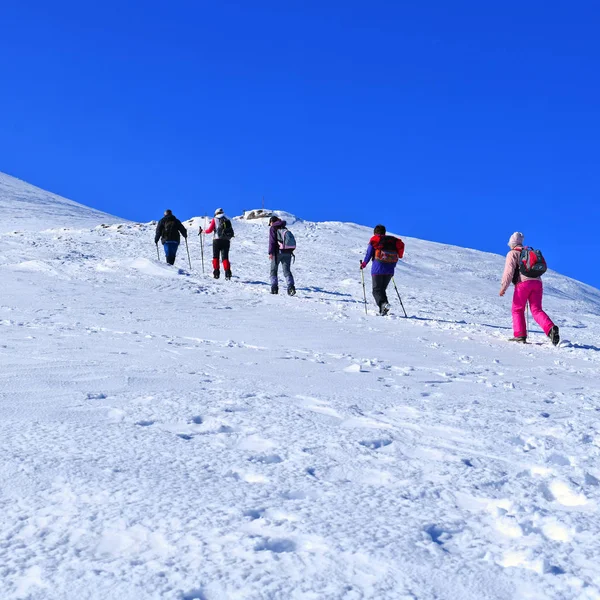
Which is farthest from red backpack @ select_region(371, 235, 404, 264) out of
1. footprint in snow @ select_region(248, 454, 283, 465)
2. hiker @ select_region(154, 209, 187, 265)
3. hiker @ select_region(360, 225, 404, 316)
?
footprint in snow @ select_region(248, 454, 283, 465)

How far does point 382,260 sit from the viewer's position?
12094 mm

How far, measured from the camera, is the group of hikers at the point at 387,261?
9.84 meters

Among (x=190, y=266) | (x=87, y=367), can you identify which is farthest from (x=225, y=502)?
(x=190, y=266)

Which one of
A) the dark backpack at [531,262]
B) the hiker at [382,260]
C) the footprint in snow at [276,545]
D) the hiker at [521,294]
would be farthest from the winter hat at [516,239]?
the footprint in snow at [276,545]

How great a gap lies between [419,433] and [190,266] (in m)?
15.4

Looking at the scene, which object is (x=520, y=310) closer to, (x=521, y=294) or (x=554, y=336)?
(x=521, y=294)

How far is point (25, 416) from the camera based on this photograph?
158 inches

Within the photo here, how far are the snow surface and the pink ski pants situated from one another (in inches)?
47.5

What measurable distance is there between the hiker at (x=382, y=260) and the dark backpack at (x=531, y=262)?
2.65m

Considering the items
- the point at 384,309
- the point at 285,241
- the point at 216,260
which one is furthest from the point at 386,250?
the point at 216,260

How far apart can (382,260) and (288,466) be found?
9.06 metres

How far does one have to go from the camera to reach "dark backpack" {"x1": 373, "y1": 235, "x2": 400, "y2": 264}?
12.1 metres

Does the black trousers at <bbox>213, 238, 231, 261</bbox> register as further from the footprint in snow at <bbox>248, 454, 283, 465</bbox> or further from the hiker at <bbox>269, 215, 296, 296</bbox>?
the footprint in snow at <bbox>248, 454, 283, 465</bbox>

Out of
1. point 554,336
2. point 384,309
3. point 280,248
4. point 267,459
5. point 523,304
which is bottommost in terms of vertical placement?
point 267,459
